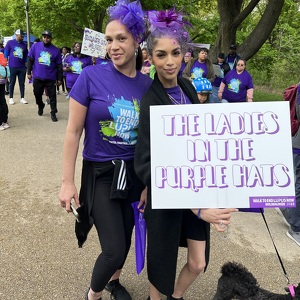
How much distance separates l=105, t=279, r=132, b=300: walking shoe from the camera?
2518 mm

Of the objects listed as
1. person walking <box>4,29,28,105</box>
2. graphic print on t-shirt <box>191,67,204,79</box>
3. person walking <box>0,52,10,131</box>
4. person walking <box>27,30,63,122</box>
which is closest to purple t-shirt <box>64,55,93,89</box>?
person walking <box>27,30,63,122</box>

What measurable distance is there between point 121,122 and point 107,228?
2.17 ft

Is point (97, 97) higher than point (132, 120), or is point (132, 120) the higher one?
point (97, 97)

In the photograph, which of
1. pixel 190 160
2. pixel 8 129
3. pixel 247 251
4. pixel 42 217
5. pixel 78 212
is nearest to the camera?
pixel 190 160

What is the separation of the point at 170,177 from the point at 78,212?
2.61ft

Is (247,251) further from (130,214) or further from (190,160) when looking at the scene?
(190,160)

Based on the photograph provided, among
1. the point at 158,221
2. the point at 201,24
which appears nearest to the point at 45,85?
the point at 158,221

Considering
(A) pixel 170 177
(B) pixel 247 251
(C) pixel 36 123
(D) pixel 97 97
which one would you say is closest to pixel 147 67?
(C) pixel 36 123

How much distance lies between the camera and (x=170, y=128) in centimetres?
171

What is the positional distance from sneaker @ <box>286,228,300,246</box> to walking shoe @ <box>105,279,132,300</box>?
76.4 inches

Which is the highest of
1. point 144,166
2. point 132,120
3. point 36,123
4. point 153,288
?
point 132,120

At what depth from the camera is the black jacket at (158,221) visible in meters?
1.83

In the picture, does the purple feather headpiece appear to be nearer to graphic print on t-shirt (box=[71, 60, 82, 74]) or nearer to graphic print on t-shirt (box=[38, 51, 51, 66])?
graphic print on t-shirt (box=[38, 51, 51, 66])

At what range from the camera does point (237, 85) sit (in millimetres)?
7121
